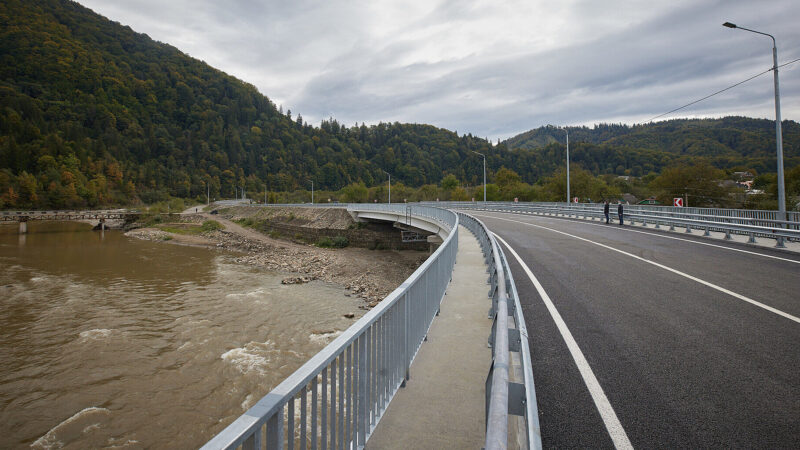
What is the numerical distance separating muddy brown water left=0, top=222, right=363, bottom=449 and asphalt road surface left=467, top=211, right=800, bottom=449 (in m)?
8.19

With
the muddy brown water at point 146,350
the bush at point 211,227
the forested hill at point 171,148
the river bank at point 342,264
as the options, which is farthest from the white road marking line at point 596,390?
the forested hill at point 171,148

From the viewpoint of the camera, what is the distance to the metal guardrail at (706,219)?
13.8 m

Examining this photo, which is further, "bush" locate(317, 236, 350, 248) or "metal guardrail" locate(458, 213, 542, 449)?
"bush" locate(317, 236, 350, 248)

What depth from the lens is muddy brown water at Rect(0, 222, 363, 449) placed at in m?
9.45

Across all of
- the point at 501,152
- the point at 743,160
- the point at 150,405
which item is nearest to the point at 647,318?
the point at 150,405

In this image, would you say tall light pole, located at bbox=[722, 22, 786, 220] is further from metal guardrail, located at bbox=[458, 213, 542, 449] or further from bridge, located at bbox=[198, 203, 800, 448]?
metal guardrail, located at bbox=[458, 213, 542, 449]

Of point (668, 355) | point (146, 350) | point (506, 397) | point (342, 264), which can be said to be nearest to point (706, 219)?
point (668, 355)

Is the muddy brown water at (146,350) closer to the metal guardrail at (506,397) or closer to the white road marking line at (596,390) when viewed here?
the white road marking line at (596,390)

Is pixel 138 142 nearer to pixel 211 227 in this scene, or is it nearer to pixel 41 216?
pixel 41 216

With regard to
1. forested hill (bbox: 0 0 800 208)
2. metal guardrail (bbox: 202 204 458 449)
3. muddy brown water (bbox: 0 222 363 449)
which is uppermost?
forested hill (bbox: 0 0 800 208)

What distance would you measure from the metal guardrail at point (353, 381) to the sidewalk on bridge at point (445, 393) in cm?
A: 21

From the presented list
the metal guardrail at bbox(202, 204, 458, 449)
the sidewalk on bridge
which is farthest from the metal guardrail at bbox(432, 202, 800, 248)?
the metal guardrail at bbox(202, 204, 458, 449)

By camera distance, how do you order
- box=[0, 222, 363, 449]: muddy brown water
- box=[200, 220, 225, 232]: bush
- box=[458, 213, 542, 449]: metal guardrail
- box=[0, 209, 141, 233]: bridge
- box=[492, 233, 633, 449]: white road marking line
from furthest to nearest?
box=[0, 209, 141, 233]: bridge
box=[200, 220, 225, 232]: bush
box=[0, 222, 363, 449]: muddy brown water
box=[492, 233, 633, 449]: white road marking line
box=[458, 213, 542, 449]: metal guardrail

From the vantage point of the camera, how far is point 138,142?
6142 inches
